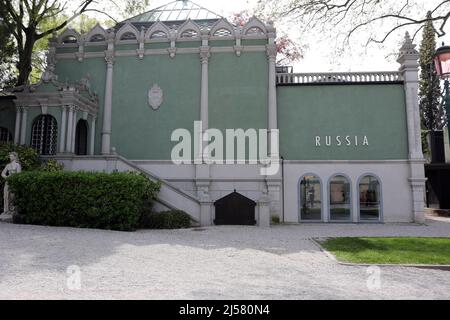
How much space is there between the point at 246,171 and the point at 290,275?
36.7 ft

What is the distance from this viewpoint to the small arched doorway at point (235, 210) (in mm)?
16031

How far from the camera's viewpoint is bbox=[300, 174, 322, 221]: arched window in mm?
18031

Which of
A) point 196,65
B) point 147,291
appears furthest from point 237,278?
point 196,65

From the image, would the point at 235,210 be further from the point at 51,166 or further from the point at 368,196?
the point at 51,166

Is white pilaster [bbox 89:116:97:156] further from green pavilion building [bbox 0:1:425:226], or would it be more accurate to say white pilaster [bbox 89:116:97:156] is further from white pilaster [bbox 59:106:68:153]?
white pilaster [bbox 59:106:68:153]

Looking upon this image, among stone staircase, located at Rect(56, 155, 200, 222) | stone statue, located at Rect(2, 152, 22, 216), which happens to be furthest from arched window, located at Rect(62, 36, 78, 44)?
stone statue, located at Rect(2, 152, 22, 216)

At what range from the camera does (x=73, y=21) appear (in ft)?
69.1

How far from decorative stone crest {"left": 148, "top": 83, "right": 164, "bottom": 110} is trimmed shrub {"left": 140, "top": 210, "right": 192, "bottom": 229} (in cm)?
666

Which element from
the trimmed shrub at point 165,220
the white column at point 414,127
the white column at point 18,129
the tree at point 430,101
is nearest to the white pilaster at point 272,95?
the trimmed shrub at point 165,220

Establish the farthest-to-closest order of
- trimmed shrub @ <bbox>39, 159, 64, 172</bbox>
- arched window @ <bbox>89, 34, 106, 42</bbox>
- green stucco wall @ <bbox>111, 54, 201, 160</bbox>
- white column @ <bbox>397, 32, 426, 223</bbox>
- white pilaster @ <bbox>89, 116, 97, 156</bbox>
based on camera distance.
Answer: arched window @ <bbox>89, 34, 106, 42</bbox>
green stucco wall @ <bbox>111, 54, 201, 160</bbox>
white pilaster @ <bbox>89, 116, 97, 156</bbox>
white column @ <bbox>397, 32, 426, 223</bbox>
trimmed shrub @ <bbox>39, 159, 64, 172</bbox>

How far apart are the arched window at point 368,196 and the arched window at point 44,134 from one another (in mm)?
16104

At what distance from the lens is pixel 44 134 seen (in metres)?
17.2

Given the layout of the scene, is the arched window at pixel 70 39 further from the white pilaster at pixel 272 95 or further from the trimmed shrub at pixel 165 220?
the trimmed shrub at pixel 165 220

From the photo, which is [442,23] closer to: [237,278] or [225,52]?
[225,52]
